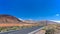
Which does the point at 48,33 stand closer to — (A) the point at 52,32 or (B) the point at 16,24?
(A) the point at 52,32

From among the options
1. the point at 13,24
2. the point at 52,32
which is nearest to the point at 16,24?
the point at 13,24

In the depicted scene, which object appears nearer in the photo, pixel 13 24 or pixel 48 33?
pixel 48 33

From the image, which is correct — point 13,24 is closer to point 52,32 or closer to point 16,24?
point 16,24

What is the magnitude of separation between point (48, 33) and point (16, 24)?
41959 mm

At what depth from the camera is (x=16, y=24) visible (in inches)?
3952

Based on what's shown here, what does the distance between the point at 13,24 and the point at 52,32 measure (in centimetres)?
3668

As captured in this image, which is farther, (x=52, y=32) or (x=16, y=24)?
(x=16, y=24)

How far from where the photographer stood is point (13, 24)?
317ft

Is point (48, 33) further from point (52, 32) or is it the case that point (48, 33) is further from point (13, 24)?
point (13, 24)

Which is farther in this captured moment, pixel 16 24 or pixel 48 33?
→ pixel 16 24

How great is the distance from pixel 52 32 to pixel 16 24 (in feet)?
130

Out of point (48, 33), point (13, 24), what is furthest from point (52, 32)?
point (13, 24)

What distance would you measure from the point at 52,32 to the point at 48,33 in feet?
10.3

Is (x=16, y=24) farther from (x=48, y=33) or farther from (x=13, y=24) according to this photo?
(x=48, y=33)
